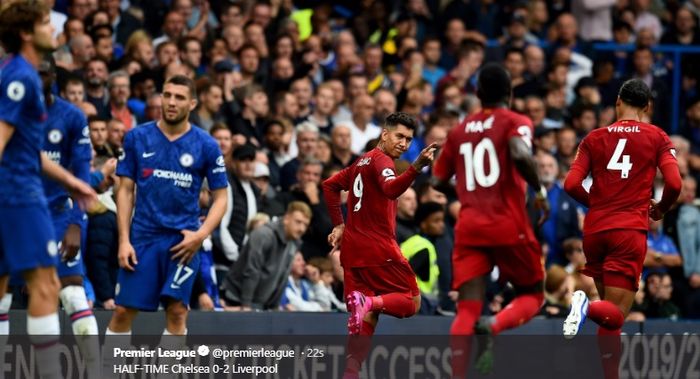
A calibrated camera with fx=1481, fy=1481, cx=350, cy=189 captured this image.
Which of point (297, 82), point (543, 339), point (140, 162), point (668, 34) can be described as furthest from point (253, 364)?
point (668, 34)

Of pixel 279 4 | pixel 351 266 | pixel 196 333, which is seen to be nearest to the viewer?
pixel 351 266

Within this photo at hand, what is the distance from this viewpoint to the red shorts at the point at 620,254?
1229 cm

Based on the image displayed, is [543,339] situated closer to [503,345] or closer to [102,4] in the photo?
[503,345]

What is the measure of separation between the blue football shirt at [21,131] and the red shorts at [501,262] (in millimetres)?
3219

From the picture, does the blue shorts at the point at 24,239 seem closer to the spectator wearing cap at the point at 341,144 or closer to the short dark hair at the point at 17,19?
the short dark hair at the point at 17,19

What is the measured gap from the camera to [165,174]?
40.1 ft

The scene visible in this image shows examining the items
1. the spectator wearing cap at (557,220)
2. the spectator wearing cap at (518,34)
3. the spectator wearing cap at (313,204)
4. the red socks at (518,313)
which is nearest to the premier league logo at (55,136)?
the red socks at (518,313)

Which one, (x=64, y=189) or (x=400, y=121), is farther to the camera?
(x=400, y=121)

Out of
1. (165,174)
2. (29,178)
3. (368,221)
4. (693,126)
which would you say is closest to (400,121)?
(368,221)

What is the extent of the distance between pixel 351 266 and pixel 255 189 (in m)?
4.10

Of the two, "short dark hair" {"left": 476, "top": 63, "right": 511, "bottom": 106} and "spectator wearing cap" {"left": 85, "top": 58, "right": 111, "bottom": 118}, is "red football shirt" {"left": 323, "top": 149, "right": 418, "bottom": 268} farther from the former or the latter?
"spectator wearing cap" {"left": 85, "top": 58, "right": 111, "bottom": 118}

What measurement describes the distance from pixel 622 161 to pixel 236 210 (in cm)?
556

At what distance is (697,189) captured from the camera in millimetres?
21531

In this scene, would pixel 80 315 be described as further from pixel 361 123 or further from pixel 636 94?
pixel 361 123
